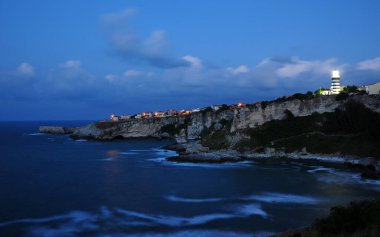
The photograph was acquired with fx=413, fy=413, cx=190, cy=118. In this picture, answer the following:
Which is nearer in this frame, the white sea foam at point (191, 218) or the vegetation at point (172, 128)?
the white sea foam at point (191, 218)

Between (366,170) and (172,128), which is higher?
(172,128)

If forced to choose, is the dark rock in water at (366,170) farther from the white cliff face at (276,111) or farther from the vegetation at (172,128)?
the vegetation at (172,128)

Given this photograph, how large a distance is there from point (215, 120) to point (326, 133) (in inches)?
1523

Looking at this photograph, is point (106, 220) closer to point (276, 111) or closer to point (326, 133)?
point (326, 133)

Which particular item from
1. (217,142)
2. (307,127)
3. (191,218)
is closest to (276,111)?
(307,127)

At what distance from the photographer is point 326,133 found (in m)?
60.4

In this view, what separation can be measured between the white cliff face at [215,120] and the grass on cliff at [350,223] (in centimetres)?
4801

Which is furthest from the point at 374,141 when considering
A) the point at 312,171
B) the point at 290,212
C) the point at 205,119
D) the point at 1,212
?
the point at 205,119

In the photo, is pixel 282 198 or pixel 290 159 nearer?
pixel 282 198

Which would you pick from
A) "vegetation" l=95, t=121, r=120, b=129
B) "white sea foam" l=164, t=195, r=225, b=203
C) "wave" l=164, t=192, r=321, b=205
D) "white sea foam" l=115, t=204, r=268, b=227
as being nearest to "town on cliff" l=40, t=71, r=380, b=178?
"wave" l=164, t=192, r=321, b=205

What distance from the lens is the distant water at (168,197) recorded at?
24.3 metres

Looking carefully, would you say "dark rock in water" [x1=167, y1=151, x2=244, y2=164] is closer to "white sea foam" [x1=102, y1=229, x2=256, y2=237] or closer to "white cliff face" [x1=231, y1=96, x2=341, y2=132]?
"white cliff face" [x1=231, y1=96, x2=341, y2=132]

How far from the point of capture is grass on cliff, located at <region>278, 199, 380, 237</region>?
15.5m

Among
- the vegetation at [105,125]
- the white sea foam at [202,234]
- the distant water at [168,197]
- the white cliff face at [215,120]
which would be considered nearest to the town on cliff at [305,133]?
the white cliff face at [215,120]
